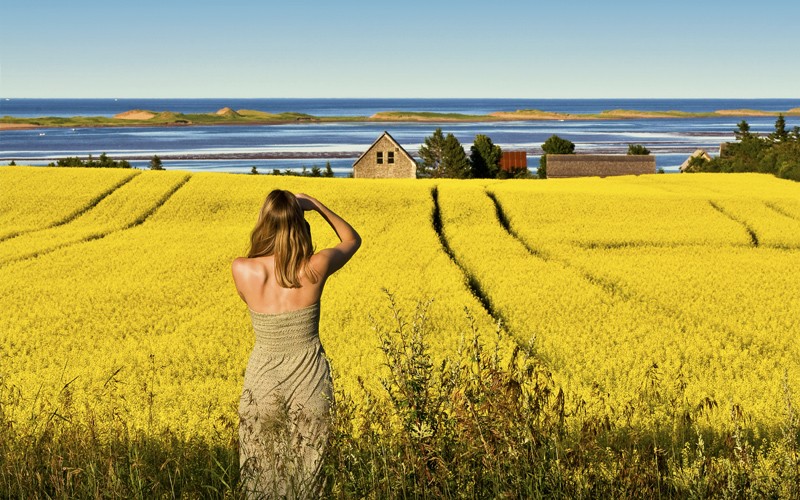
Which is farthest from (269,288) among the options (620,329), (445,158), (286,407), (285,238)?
(445,158)

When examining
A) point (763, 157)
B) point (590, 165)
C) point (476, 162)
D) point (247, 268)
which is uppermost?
point (247, 268)

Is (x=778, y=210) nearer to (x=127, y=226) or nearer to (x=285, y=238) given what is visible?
(x=127, y=226)

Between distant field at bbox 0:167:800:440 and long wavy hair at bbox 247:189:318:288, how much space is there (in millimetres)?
1393

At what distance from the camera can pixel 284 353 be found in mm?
5301

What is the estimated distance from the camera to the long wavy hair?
504cm

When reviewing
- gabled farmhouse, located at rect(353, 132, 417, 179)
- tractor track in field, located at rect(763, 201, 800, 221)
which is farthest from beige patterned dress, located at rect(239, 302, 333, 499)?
gabled farmhouse, located at rect(353, 132, 417, 179)

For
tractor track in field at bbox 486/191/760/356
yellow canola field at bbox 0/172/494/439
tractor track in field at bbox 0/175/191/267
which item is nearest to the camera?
yellow canola field at bbox 0/172/494/439

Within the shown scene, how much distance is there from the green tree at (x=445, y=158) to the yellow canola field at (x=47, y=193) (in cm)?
4152

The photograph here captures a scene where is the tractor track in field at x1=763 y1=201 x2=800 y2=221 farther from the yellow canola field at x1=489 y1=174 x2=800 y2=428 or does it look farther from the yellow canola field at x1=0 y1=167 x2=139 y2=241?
the yellow canola field at x1=0 y1=167 x2=139 y2=241

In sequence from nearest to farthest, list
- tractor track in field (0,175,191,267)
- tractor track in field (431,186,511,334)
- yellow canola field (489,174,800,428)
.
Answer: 1. yellow canola field (489,174,800,428)
2. tractor track in field (431,186,511,334)
3. tractor track in field (0,175,191,267)

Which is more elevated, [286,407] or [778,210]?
[286,407]

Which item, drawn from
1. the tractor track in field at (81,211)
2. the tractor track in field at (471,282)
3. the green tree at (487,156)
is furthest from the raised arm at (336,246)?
the green tree at (487,156)

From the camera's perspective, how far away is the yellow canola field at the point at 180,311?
12.2m

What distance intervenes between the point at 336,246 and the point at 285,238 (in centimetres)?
43
